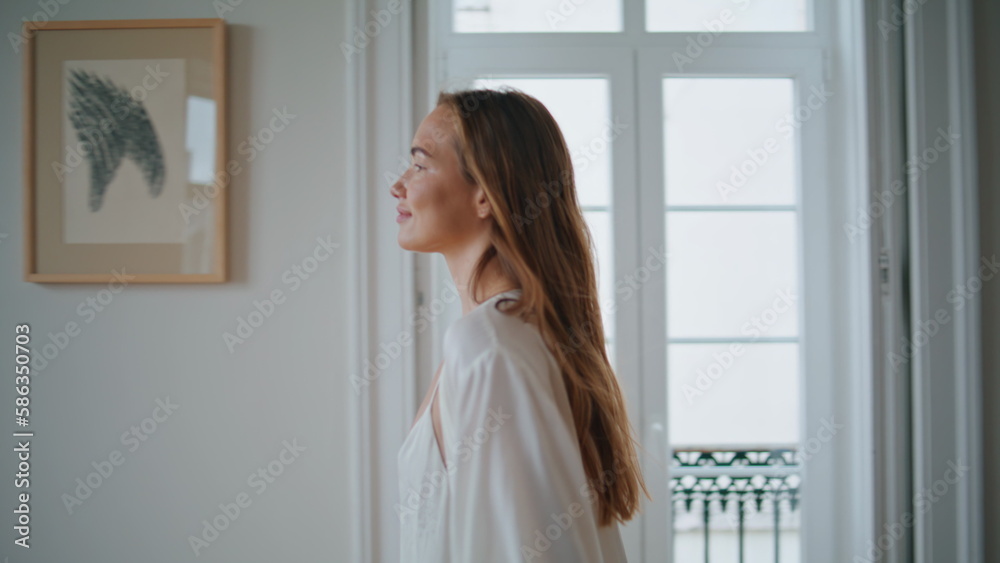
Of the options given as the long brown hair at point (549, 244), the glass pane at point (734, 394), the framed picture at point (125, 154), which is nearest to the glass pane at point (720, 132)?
the glass pane at point (734, 394)

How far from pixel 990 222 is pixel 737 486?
1032 millimetres

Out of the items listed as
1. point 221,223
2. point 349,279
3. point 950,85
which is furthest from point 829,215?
point 221,223

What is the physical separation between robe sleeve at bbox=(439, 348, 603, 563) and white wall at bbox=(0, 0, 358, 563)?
1017 millimetres

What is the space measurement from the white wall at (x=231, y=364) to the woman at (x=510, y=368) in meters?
0.82

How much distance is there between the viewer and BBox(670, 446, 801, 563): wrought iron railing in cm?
178

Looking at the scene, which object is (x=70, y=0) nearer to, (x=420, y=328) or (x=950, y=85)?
(x=420, y=328)

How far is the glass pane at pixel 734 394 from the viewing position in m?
1.76

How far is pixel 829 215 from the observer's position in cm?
175

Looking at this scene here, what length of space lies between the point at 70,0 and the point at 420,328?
1.36 metres

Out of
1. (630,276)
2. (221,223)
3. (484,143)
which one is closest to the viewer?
(484,143)

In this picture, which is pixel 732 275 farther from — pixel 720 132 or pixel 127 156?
pixel 127 156

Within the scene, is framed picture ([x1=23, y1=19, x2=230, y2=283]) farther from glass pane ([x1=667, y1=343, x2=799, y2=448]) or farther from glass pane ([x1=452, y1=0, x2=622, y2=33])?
glass pane ([x1=667, y1=343, x2=799, y2=448])

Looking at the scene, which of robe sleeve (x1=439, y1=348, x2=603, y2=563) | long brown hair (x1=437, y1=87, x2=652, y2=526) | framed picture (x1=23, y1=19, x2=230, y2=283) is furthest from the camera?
framed picture (x1=23, y1=19, x2=230, y2=283)

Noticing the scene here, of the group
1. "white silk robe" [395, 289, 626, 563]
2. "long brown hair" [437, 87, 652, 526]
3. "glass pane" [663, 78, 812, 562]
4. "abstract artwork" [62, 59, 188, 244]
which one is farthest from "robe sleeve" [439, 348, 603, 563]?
"abstract artwork" [62, 59, 188, 244]
